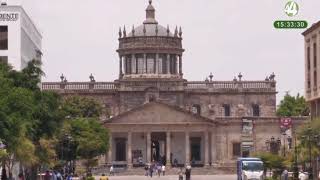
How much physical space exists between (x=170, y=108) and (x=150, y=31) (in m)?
16.7

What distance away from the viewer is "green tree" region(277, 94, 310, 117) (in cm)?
17754

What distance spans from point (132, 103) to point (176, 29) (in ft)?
43.4

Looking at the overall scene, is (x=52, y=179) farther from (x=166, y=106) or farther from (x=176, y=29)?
(x=176, y=29)

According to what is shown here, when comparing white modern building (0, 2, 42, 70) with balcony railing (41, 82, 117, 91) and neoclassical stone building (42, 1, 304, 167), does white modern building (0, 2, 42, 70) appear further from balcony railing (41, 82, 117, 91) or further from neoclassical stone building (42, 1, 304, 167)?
balcony railing (41, 82, 117, 91)

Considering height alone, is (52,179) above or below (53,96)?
below

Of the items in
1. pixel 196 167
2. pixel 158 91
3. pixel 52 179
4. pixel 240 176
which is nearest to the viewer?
pixel 52 179

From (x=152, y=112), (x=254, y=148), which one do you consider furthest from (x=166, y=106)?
(x=254, y=148)

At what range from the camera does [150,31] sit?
15912cm

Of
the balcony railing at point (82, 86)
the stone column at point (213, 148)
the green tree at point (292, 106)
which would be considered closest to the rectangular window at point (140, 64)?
the balcony railing at point (82, 86)

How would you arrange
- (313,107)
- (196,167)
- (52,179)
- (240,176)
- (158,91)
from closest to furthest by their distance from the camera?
1. (52,179)
2. (240,176)
3. (313,107)
4. (196,167)
5. (158,91)

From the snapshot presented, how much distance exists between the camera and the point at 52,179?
7881 centimetres

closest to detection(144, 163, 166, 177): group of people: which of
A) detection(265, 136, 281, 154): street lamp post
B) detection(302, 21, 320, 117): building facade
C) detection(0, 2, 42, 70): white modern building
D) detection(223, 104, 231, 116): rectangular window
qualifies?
detection(265, 136, 281, 154): street lamp post

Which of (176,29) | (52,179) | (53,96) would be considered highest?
(176,29)

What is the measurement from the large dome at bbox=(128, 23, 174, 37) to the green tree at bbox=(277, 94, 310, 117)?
26.2m
